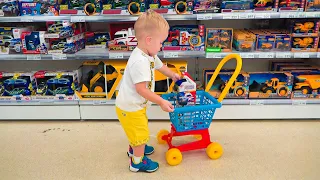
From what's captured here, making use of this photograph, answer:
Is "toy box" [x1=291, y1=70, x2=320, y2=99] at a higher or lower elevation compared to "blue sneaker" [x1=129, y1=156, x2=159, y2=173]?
higher

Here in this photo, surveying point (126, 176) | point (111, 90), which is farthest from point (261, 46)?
point (126, 176)

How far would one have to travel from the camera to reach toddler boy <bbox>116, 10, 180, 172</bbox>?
169cm

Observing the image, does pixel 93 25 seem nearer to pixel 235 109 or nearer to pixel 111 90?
pixel 111 90

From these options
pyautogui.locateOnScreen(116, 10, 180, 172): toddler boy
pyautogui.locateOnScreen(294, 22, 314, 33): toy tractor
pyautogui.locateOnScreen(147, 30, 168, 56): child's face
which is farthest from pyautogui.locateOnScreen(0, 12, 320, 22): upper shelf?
pyautogui.locateOnScreen(147, 30, 168, 56): child's face

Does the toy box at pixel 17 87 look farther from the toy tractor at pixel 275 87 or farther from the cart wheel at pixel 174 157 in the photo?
the toy tractor at pixel 275 87

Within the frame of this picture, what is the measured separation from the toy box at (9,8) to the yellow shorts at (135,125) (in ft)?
4.91

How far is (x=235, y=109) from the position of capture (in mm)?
2668

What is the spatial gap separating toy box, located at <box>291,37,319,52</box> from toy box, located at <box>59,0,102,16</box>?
69.7 inches

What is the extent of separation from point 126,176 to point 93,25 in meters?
1.77

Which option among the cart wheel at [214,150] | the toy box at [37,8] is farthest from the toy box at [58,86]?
the cart wheel at [214,150]

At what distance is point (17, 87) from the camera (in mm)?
2771

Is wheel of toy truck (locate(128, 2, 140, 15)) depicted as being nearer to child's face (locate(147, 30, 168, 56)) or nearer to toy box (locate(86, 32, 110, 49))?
toy box (locate(86, 32, 110, 49))

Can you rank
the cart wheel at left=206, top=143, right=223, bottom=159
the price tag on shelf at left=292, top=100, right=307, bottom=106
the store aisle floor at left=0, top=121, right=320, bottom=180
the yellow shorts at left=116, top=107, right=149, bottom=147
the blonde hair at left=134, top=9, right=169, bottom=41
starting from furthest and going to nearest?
the price tag on shelf at left=292, top=100, right=307, bottom=106
the cart wheel at left=206, top=143, right=223, bottom=159
the store aisle floor at left=0, top=121, right=320, bottom=180
the yellow shorts at left=116, top=107, right=149, bottom=147
the blonde hair at left=134, top=9, right=169, bottom=41

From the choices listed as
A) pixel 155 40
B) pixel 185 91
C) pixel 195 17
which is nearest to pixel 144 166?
pixel 185 91
